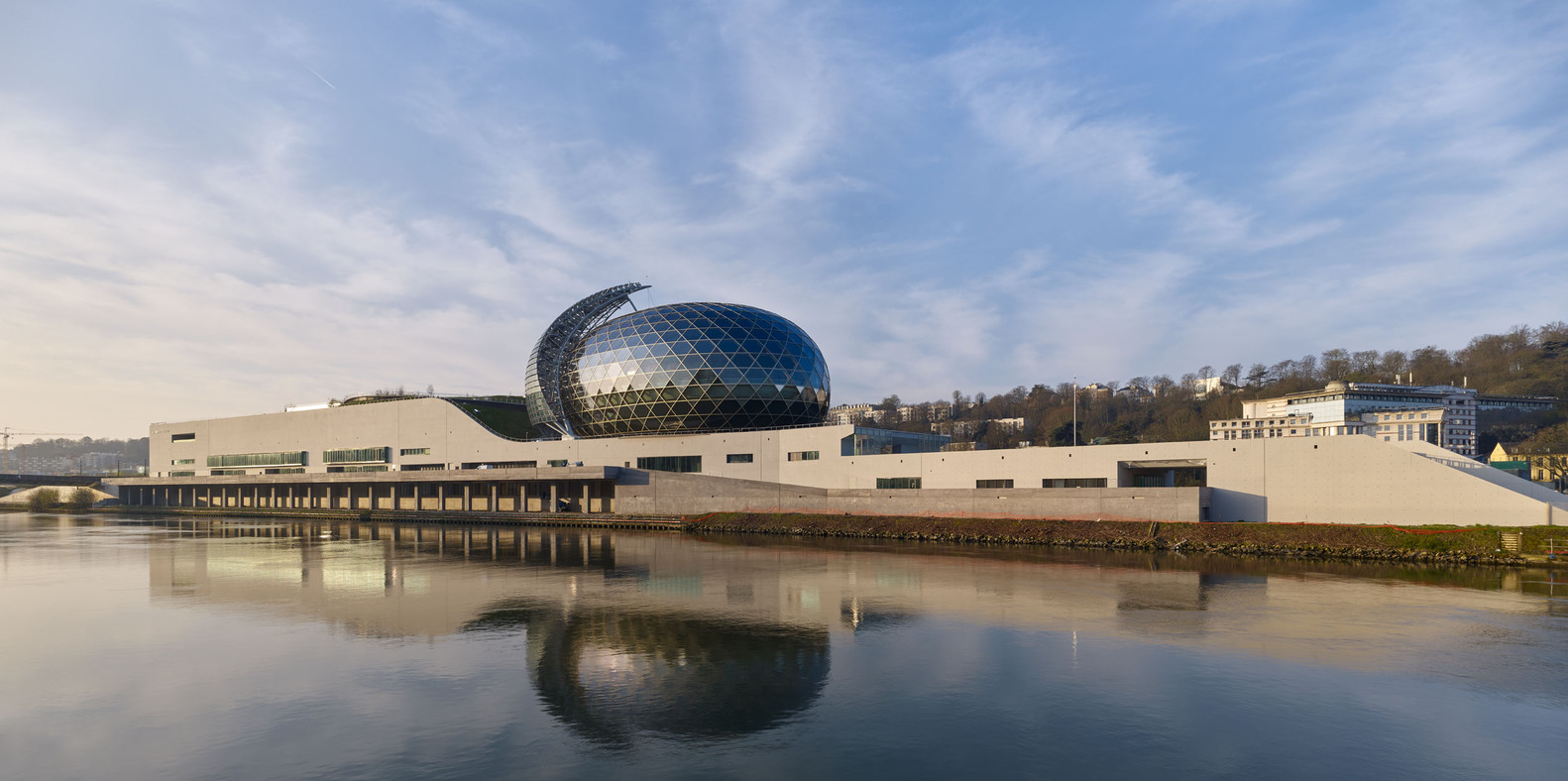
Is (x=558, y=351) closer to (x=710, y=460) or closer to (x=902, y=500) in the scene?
(x=710, y=460)

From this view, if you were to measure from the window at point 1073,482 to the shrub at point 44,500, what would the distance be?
127202 mm

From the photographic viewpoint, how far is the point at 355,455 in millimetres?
91438

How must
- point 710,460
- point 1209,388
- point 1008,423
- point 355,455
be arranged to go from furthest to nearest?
point 1209,388, point 1008,423, point 355,455, point 710,460

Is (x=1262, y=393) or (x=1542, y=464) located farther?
(x=1262, y=393)

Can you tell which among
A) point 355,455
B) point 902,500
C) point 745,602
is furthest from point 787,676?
point 355,455

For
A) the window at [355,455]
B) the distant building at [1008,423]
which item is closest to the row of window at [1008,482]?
the window at [355,455]

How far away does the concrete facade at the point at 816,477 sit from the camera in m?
42.6

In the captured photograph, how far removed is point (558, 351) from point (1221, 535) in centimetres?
6425

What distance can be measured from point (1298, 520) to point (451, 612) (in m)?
44.0

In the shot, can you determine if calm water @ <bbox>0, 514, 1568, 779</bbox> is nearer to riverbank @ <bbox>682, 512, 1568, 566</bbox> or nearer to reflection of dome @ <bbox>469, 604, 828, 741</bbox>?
reflection of dome @ <bbox>469, 604, 828, 741</bbox>

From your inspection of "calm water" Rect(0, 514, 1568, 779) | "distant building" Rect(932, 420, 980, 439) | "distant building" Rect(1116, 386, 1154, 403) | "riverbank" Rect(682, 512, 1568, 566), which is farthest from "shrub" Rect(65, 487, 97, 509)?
"distant building" Rect(1116, 386, 1154, 403)

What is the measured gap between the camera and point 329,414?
→ 93188 millimetres

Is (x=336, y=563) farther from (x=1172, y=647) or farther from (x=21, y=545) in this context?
(x=1172, y=647)

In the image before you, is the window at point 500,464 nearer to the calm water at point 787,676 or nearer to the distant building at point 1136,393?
the calm water at point 787,676
